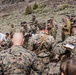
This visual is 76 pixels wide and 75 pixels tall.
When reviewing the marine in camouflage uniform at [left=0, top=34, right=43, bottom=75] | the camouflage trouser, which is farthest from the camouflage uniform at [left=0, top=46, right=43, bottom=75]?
the camouflage trouser

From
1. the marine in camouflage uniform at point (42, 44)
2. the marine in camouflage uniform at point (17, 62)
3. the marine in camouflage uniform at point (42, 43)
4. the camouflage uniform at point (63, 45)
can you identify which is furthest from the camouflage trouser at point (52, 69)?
the marine in camouflage uniform at point (17, 62)

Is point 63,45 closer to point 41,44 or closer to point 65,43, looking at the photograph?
point 65,43

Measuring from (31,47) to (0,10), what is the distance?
52.6 metres

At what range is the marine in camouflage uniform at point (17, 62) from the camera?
18.8 feet

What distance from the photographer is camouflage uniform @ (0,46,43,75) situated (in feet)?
18.8

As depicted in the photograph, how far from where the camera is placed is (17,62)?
574cm

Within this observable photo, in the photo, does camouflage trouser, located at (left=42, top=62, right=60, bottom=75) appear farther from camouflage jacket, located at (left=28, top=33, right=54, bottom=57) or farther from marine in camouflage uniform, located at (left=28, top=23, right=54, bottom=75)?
camouflage jacket, located at (left=28, top=33, right=54, bottom=57)

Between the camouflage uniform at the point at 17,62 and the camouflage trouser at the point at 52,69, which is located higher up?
the camouflage uniform at the point at 17,62

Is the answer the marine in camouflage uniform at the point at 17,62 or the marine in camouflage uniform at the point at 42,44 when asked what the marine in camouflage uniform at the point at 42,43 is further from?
the marine in camouflage uniform at the point at 17,62

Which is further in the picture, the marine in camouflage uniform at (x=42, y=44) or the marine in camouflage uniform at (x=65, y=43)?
the marine in camouflage uniform at (x=42, y=44)

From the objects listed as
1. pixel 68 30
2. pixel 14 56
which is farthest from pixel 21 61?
pixel 68 30

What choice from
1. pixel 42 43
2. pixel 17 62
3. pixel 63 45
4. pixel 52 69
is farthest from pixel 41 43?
pixel 17 62

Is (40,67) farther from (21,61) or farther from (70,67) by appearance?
Result: (70,67)

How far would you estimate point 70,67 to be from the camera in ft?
12.9
